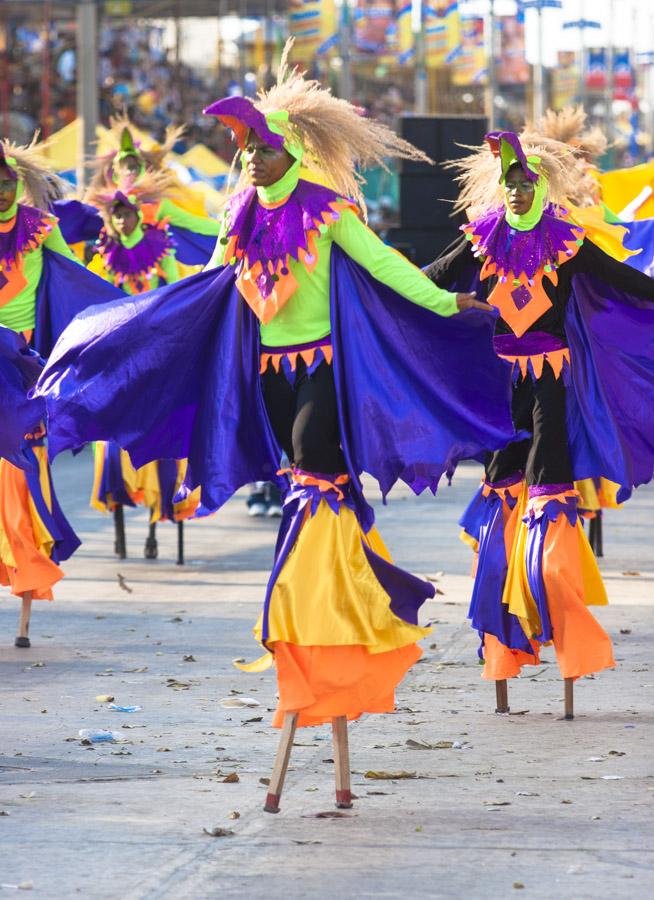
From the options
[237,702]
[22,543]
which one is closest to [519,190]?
[237,702]

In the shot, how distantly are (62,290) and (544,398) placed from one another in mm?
2964

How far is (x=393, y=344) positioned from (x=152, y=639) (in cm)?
355

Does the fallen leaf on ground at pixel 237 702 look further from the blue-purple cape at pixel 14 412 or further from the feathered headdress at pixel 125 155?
the feathered headdress at pixel 125 155

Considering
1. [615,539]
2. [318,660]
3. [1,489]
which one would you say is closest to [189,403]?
[318,660]

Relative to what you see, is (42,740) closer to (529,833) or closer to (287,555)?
(287,555)

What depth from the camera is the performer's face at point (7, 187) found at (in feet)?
29.1

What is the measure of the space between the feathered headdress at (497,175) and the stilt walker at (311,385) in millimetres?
1306

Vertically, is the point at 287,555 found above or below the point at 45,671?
above

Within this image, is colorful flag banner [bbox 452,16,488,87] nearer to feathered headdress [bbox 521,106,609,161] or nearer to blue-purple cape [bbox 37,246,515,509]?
feathered headdress [bbox 521,106,609,161]

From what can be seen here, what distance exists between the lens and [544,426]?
7336mm

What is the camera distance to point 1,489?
9.05m

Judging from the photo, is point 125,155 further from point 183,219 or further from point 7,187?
point 7,187

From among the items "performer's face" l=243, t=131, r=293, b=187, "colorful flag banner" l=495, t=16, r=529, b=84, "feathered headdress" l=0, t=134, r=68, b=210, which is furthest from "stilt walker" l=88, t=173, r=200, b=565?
"colorful flag banner" l=495, t=16, r=529, b=84

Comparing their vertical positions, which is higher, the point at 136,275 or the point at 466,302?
the point at 466,302
